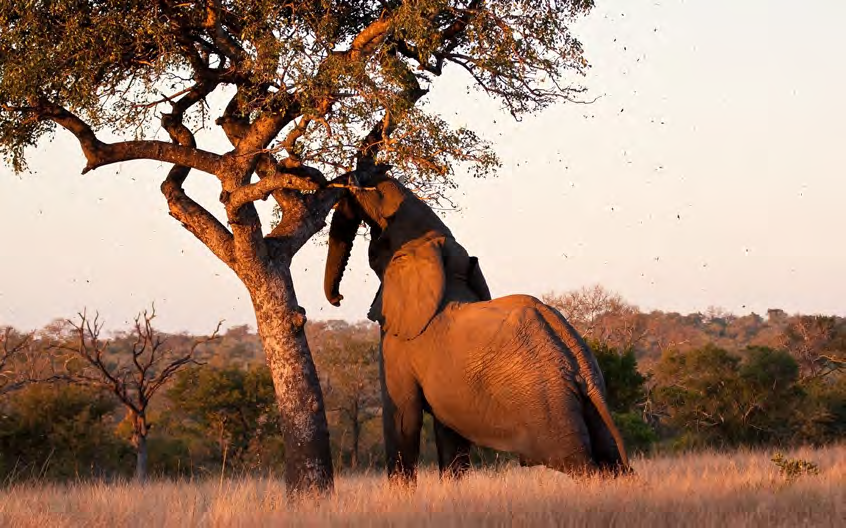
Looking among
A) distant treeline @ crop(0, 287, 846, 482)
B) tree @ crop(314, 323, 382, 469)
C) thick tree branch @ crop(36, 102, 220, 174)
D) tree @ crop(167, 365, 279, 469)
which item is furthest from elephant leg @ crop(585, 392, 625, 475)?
tree @ crop(314, 323, 382, 469)

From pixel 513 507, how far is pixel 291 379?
15.3ft

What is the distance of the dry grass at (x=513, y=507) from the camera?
792 cm

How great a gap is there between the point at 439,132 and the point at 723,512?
5.50 m

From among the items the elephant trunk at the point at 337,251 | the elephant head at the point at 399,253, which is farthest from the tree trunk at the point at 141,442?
the elephant head at the point at 399,253

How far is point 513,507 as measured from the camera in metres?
8.37

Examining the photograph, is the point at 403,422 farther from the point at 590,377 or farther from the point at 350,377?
the point at 350,377

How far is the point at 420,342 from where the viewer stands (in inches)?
472

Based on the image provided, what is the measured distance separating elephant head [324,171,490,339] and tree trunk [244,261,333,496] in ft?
3.45

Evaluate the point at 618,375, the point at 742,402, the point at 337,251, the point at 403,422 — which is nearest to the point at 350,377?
the point at 618,375

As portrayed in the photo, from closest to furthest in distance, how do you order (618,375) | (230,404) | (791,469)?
(791,469) < (618,375) < (230,404)

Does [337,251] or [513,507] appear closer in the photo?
[513,507]

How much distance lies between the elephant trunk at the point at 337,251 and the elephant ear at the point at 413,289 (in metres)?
1.28

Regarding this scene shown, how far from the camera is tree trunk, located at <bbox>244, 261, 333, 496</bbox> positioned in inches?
488

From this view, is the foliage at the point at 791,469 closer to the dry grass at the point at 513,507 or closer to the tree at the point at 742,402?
the dry grass at the point at 513,507
